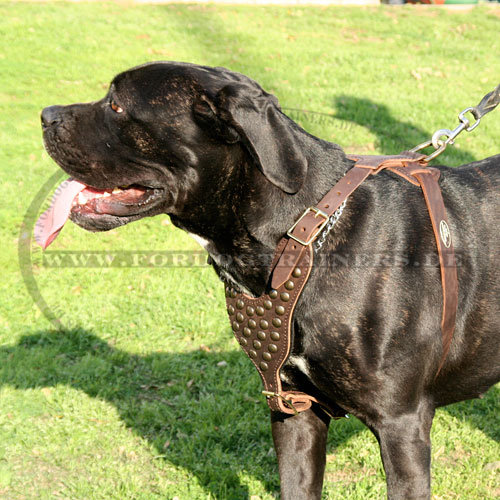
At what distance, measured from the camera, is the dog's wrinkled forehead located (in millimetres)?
2588

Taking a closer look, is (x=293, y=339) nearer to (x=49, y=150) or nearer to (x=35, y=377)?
(x=49, y=150)

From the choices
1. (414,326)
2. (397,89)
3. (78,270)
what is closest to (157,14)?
(397,89)

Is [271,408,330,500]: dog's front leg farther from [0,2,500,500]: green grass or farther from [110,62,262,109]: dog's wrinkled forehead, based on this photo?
[110,62,262,109]: dog's wrinkled forehead

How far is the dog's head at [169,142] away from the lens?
242 cm

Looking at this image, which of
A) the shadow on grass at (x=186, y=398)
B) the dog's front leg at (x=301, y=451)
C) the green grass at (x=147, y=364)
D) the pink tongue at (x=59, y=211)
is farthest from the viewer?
the shadow on grass at (x=186, y=398)

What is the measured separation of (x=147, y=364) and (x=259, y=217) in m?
2.40

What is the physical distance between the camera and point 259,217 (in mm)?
2557

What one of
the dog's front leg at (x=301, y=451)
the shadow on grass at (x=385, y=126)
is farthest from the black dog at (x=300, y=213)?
the shadow on grass at (x=385, y=126)

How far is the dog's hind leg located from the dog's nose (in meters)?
1.82

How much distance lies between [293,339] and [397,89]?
26.6ft

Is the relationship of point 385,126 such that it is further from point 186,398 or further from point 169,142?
point 169,142

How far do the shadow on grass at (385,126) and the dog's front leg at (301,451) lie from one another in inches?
206

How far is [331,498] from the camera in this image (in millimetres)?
3531

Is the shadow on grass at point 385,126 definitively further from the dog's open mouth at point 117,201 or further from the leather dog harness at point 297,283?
the dog's open mouth at point 117,201
